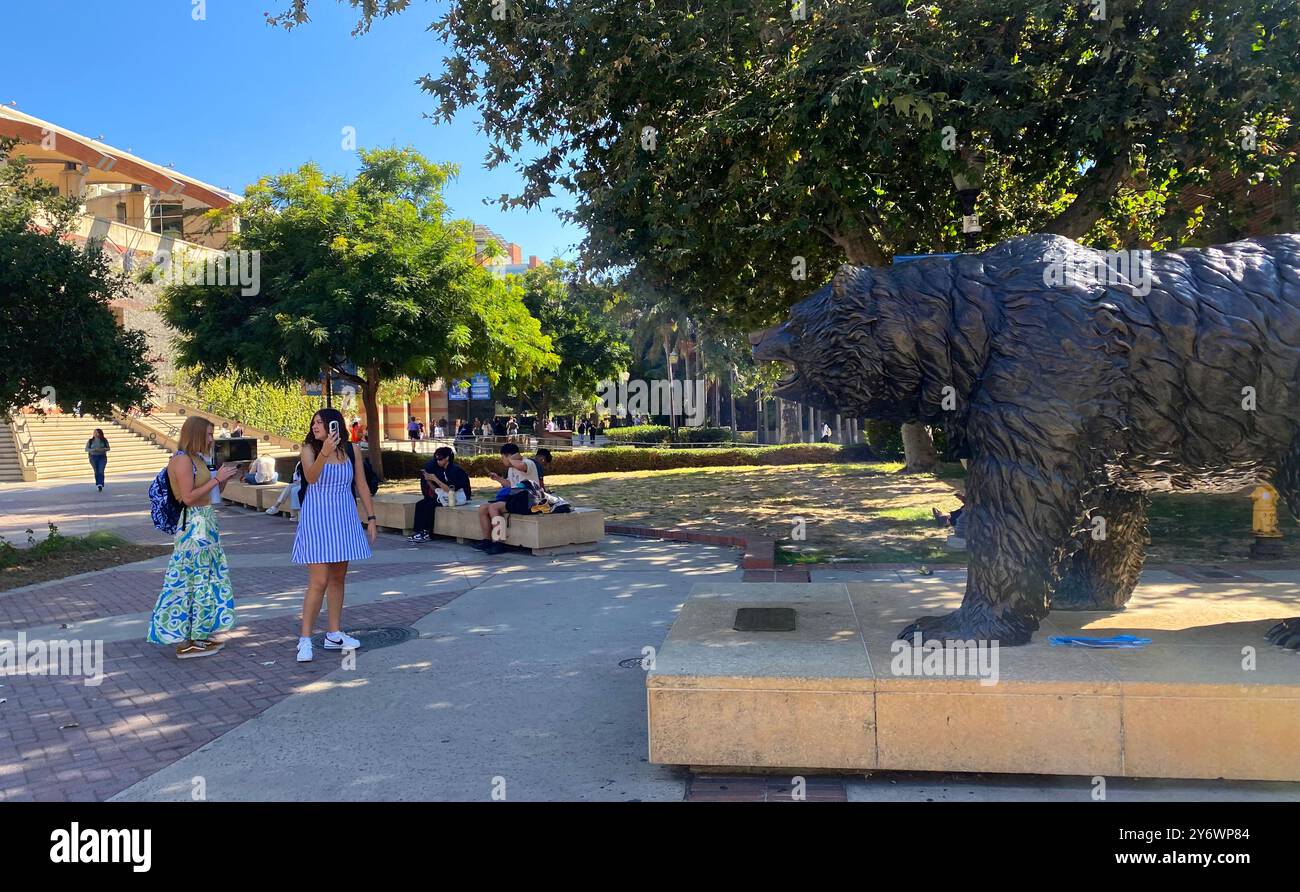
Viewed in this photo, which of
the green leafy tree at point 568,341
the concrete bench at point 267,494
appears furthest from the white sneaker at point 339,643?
the green leafy tree at point 568,341

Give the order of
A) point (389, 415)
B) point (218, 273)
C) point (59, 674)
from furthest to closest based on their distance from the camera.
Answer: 1. point (389, 415)
2. point (218, 273)
3. point (59, 674)

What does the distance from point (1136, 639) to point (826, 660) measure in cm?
163

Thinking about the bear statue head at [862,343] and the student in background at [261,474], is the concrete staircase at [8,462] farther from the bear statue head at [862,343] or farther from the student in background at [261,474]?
the bear statue head at [862,343]

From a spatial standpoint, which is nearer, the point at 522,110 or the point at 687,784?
the point at 687,784

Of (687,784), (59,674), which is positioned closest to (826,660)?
(687,784)

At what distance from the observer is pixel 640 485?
63.3ft

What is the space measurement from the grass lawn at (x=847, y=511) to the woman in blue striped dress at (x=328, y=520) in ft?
15.9

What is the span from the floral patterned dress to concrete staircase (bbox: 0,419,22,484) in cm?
2346

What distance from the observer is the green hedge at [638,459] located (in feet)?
74.2

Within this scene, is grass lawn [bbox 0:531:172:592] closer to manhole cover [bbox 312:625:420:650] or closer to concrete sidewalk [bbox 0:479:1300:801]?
concrete sidewalk [bbox 0:479:1300:801]

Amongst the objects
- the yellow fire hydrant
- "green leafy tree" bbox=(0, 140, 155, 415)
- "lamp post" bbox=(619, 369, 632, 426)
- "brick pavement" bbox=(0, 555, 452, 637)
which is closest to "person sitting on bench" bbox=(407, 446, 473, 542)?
"brick pavement" bbox=(0, 555, 452, 637)

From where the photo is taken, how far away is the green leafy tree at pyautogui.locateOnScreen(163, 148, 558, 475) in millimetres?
17297

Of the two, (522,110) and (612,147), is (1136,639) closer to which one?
(612,147)

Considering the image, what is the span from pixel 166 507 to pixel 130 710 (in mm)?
1603
